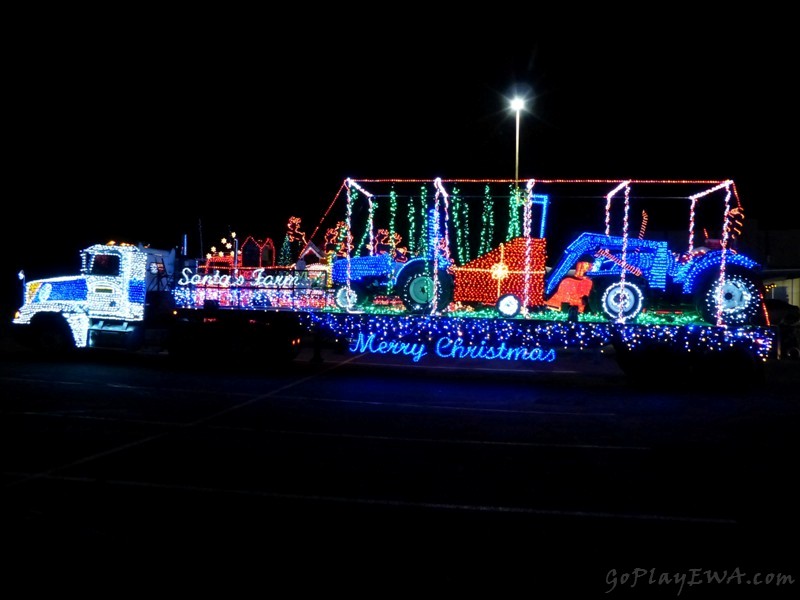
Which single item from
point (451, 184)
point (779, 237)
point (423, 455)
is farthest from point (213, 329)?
point (779, 237)

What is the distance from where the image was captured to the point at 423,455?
706 cm

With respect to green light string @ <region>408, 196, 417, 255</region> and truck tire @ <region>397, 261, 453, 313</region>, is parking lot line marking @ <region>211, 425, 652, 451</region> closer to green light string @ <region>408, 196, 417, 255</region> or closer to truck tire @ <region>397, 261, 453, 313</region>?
truck tire @ <region>397, 261, 453, 313</region>

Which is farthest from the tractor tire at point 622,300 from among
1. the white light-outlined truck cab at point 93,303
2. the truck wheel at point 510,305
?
the white light-outlined truck cab at point 93,303

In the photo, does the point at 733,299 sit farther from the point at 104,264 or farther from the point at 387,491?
the point at 104,264

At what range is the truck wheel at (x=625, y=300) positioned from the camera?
12.2 meters

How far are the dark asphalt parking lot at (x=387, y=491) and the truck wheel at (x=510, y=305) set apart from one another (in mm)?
2082

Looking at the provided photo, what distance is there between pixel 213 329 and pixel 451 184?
6171mm

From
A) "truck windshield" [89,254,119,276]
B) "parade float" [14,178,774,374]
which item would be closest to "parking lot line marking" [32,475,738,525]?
"parade float" [14,178,774,374]

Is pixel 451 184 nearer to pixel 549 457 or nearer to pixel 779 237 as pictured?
pixel 549 457

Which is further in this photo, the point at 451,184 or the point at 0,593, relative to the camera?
the point at 451,184
